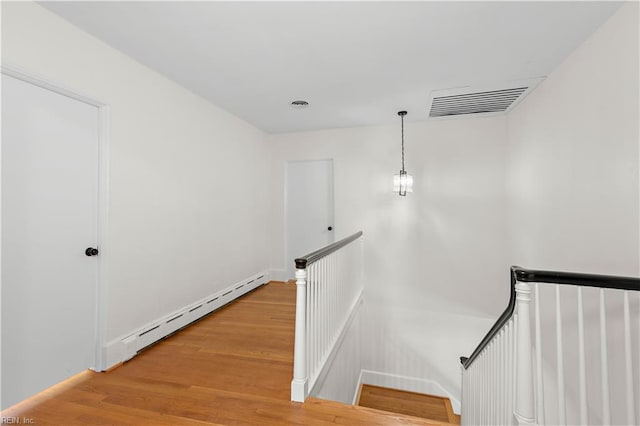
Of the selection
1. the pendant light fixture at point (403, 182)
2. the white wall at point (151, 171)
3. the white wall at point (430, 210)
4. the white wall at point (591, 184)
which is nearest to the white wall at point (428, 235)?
the white wall at point (430, 210)

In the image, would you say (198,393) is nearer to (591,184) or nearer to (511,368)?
(511,368)

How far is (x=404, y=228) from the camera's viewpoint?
14.5 ft

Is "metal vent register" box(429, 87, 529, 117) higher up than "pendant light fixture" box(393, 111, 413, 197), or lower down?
higher up

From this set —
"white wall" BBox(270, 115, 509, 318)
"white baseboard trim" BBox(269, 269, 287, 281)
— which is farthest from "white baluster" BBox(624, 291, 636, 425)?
"white baseboard trim" BBox(269, 269, 287, 281)

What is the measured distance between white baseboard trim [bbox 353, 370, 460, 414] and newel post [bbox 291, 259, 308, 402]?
2.68 m

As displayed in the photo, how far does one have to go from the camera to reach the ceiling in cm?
188

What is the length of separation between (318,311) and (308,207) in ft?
9.15

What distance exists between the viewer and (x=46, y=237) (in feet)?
6.39

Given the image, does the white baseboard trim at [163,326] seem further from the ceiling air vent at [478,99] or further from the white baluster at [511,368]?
the ceiling air vent at [478,99]

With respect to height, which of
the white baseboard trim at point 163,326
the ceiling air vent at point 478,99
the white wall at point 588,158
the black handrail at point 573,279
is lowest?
the white baseboard trim at point 163,326

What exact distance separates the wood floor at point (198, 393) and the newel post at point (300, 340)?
7 centimetres

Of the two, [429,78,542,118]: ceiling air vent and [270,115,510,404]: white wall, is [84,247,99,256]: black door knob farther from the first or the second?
[429,78,542,118]: ceiling air vent

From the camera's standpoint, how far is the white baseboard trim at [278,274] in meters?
4.92

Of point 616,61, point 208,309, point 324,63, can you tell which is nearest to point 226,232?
point 208,309
